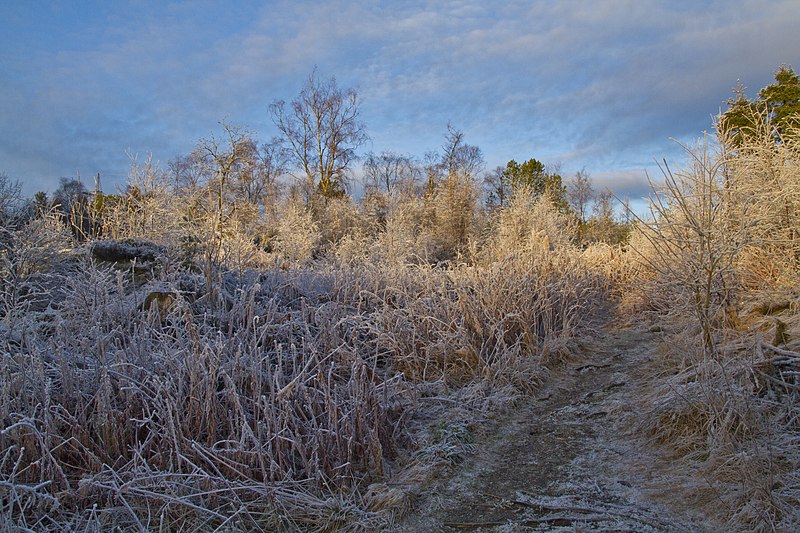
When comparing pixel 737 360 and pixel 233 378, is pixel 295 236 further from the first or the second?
pixel 737 360

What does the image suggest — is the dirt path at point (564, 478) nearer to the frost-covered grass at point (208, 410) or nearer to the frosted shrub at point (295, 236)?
the frost-covered grass at point (208, 410)

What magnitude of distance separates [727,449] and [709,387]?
501 mm

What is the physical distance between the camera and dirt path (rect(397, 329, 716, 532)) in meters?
2.38

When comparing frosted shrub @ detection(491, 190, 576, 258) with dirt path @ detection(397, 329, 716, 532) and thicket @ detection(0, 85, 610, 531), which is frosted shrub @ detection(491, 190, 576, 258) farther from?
dirt path @ detection(397, 329, 716, 532)

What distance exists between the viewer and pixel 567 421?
12.3 ft

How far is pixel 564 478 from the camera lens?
9.39ft

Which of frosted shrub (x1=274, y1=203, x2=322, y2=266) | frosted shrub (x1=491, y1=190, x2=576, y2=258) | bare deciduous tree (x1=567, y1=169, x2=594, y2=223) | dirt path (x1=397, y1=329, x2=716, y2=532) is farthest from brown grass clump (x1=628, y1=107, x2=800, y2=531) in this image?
bare deciduous tree (x1=567, y1=169, x2=594, y2=223)

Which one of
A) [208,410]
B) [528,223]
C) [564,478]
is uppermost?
[528,223]

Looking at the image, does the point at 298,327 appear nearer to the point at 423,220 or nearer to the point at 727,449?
the point at 727,449

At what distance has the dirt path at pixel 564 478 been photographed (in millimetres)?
2379

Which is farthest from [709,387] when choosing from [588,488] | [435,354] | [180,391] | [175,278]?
[175,278]

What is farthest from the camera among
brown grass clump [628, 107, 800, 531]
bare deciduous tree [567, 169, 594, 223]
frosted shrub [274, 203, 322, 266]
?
bare deciduous tree [567, 169, 594, 223]

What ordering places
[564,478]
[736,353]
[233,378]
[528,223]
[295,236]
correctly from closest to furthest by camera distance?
[564,478]
[233,378]
[736,353]
[295,236]
[528,223]

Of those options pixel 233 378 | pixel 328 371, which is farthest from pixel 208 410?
pixel 328 371
